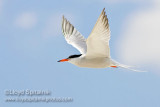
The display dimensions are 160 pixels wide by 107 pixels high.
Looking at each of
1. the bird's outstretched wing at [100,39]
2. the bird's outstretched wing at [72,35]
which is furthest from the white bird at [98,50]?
the bird's outstretched wing at [72,35]

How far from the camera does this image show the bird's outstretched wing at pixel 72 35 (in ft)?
36.0

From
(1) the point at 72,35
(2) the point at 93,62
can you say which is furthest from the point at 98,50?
(1) the point at 72,35

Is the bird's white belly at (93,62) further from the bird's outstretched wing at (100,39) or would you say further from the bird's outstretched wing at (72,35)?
the bird's outstretched wing at (72,35)

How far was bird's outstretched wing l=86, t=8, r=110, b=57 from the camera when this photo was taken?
7902 millimetres

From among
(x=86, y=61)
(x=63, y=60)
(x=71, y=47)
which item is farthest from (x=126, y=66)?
(x=71, y=47)

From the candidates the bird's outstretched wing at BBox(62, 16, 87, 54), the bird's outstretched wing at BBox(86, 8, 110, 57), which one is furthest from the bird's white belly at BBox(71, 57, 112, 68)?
the bird's outstretched wing at BBox(62, 16, 87, 54)

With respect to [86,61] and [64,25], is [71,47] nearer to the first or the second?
[64,25]

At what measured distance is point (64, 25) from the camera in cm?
1124

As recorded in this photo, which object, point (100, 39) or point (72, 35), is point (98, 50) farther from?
point (72, 35)

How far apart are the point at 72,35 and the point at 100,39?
308 cm

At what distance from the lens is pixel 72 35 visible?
11.3 m

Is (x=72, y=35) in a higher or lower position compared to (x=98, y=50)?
higher

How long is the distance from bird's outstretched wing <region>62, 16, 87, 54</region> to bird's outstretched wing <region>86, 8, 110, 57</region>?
2080mm

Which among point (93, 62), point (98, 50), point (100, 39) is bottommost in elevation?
point (93, 62)
